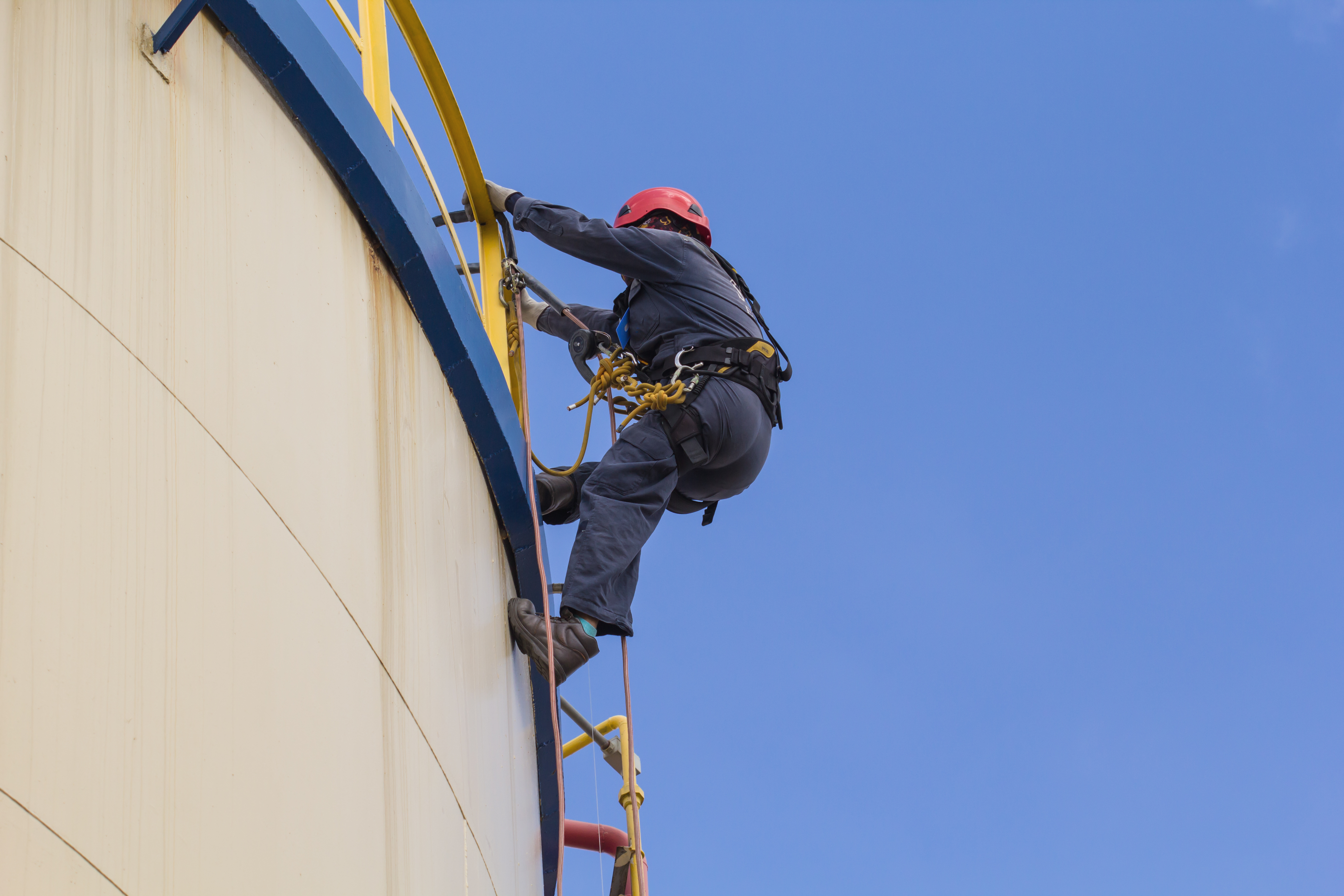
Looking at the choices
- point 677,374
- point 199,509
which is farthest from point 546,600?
point 199,509

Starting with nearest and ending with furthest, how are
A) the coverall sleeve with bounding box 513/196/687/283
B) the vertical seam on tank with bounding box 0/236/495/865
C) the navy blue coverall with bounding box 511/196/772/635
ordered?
the vertical seam on tank with bounding box 0/236/495/865 < the navy blue coverall with bounding box 511/196/772/635 < the coverall sleeve with bounding box 513/196/687/283

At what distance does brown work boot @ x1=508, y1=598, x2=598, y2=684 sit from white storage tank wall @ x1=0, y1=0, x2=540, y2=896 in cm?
107

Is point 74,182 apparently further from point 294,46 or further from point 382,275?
Result: point 382,275

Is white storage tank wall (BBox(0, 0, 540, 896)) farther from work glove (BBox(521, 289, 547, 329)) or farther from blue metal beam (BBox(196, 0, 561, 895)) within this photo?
work glove (BBox(521, 289, 547, 329))

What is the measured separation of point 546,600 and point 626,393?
4.34 feet

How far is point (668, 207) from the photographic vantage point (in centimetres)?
750

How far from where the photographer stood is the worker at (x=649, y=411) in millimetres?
5875

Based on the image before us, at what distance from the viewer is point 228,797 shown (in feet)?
9.75

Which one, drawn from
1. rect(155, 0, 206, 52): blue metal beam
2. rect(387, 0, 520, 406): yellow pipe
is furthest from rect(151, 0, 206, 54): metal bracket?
rect(387, 0, 520, 406): yellow pipe

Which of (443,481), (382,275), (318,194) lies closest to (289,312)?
(318,194)

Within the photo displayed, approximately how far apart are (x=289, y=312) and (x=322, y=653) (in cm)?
98

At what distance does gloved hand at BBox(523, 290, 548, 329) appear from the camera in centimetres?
753

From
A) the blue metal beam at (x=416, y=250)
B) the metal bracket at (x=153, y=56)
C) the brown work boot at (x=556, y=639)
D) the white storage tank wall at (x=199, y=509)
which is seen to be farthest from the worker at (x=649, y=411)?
the metal bracket at (x=153, y=56)

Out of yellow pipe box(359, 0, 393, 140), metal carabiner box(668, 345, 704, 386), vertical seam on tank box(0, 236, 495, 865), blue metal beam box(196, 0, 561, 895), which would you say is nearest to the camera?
vertical seam on tank box(0, 236, 495, 865)
